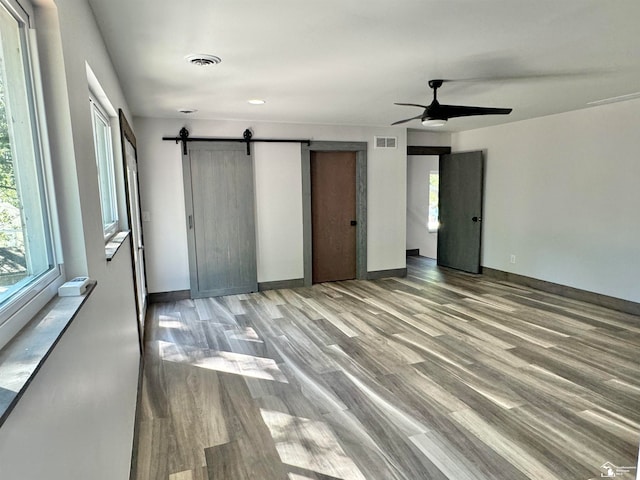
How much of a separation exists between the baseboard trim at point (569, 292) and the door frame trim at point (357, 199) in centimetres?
213

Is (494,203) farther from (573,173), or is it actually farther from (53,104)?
(53,104)

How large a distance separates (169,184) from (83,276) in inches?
155

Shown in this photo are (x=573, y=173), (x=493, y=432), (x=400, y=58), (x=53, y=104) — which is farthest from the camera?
(x=573, y=173)

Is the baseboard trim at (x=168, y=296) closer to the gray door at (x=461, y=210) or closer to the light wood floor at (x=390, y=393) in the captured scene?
the light wood floor at (x=390, y=393)

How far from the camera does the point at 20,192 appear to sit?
41.6 inches

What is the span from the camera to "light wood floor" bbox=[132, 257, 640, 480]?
6.81 feet

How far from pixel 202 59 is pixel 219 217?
9.07 feet

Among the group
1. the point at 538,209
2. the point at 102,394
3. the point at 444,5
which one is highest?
the point at 444,5

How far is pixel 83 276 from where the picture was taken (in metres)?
1.33

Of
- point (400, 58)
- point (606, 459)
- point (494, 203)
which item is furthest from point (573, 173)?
point (606, 459)

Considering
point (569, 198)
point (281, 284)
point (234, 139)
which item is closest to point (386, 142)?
point (234, 139)

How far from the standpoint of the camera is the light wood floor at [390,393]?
2074mm

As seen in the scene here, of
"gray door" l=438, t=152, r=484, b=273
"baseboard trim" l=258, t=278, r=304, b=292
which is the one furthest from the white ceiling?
"baseboard trim" l=258, t=278, r=304, b=292

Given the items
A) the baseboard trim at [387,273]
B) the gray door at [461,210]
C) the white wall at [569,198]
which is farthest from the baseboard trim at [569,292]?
the baseboard trim at [387,273]
